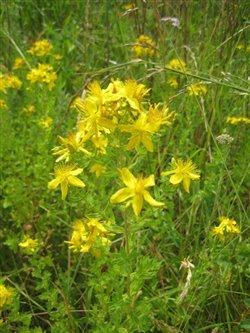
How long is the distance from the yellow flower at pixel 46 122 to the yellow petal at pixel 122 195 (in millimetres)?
1188

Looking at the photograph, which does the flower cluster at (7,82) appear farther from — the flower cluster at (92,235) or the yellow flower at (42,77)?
the flower cluster at (92,235)

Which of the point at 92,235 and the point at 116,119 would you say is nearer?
the point at 116,119

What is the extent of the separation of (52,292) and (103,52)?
2.06m

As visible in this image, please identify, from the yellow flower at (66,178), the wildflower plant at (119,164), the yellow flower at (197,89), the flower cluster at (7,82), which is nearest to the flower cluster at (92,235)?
the wildflower plant at (119,164)

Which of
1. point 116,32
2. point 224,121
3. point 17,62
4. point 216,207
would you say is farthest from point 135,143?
point 116,32

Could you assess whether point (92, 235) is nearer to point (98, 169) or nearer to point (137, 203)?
point (98, 169)

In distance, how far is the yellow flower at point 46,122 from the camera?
2.27 m

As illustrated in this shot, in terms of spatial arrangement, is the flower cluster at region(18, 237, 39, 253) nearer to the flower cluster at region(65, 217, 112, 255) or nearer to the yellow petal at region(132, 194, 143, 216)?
the flower cluster at region(65, 217, 112, 255)

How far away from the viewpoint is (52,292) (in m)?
1.56

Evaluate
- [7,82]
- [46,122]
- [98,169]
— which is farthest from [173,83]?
[98,169]

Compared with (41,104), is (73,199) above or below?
above

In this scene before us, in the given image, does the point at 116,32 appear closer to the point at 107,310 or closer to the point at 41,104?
the point at 41,104

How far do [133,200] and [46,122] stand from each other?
124cm

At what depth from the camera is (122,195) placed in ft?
3.77
